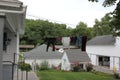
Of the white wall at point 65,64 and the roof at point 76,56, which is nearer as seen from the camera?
the white wall at point 65,64

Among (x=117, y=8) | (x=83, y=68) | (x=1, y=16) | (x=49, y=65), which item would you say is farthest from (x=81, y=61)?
(x=1, y=16)

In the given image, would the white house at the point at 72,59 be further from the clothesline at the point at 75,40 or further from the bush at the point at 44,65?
the clothesline at the point at 75,40

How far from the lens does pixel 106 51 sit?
41.8 metres

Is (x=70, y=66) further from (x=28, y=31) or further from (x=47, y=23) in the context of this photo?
(x=47, y=23)

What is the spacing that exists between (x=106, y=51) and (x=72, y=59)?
8.25 metres

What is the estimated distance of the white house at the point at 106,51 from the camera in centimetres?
3793

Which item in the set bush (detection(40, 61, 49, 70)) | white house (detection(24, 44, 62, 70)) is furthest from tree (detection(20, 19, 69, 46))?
bush (detection(40, 61, 49, 70))

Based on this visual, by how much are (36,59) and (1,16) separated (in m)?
29.9

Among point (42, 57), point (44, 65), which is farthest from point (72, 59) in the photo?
point (42, 57)

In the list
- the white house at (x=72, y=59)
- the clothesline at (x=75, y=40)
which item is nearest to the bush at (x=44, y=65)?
the white house at (x=72, y=59)

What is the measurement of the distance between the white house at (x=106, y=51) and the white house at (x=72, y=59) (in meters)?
4.18

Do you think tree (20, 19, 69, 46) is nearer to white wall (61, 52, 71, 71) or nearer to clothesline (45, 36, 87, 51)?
A: white wall (61, 52, 71, 71)

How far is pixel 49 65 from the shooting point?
35.8 meters

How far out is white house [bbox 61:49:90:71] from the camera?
115 feet
